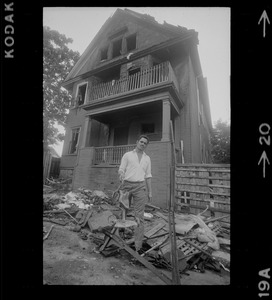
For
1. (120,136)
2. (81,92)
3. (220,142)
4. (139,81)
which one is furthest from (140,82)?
(220,142)

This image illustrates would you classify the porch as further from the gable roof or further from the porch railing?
the porch railing

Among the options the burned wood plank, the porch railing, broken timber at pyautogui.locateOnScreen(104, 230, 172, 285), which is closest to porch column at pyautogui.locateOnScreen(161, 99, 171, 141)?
the porch railing

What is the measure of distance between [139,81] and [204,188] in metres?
6.64

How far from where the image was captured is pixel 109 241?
3.15m

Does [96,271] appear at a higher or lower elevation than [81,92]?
lower

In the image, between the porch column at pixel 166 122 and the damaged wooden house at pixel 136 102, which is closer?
the porch column at pixel 166 122

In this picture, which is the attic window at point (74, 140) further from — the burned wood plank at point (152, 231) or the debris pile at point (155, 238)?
the burned wood plank at point (152, 231)

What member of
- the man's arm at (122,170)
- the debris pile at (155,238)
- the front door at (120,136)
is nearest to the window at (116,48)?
the front door at (120,136)

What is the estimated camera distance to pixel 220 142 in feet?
77.6

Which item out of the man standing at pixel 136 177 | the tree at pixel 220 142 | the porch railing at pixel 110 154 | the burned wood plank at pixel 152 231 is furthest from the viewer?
the tree at pixel 220 142

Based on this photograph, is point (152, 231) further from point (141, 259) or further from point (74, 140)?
point (74, 140)

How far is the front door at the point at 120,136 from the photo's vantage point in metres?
11.4
